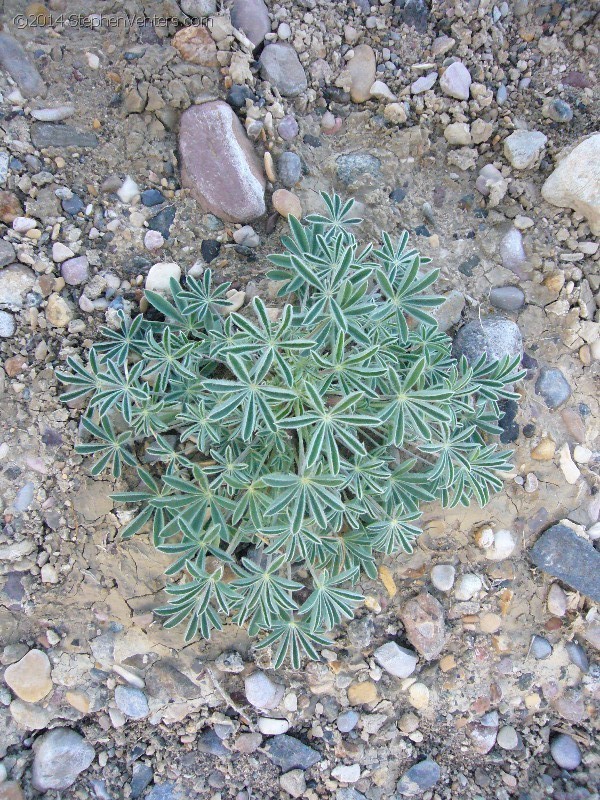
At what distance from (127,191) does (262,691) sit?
270 centimetres

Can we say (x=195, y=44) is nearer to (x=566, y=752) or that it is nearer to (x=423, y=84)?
(x=423, y=84)

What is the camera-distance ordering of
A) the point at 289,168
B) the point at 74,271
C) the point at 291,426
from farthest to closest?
1. the point at 289,168
2. the point at 74,271
3. the point at 291,426

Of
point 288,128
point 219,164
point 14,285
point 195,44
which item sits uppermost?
point 195,44

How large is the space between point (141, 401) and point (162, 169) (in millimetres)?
1330

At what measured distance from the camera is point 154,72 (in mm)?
3373

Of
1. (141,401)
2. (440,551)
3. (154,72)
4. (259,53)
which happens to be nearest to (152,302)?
(141,401)

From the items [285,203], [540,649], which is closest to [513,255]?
[285,203]

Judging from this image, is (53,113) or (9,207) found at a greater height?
(53,113)

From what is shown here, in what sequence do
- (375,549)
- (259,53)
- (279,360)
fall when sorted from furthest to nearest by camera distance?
(259,53), (375,549), (279,360)

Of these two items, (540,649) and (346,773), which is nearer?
(346,773)

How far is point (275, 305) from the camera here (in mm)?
3367

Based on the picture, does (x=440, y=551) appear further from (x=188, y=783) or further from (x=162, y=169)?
(x=162, y=169)

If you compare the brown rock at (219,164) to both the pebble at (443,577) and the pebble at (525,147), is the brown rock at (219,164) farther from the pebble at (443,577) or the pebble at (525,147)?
the pebble at (443,577)

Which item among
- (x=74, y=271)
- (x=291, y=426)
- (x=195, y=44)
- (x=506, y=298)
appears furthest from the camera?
(x=506, y=298)
